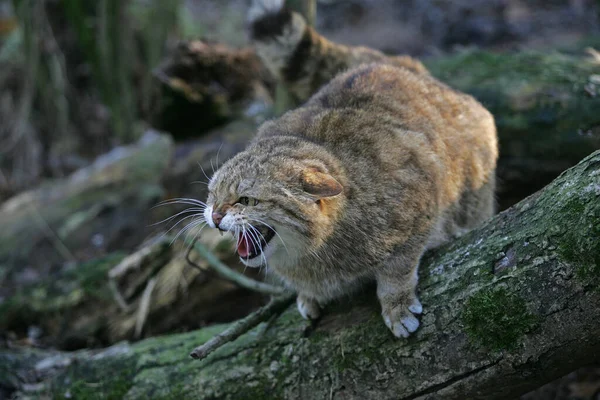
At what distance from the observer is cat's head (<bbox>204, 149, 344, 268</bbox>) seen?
2549 millimetres

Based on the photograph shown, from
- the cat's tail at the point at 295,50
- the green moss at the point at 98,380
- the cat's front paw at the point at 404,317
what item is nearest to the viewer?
the cat's front paw at the point at 404,317

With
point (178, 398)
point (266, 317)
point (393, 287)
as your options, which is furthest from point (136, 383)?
point (393, 287)

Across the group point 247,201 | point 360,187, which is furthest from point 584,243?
point 247,201

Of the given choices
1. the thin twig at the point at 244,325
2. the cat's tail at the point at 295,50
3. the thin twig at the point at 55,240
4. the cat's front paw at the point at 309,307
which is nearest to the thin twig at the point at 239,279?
the thin twig at the point at 244,325

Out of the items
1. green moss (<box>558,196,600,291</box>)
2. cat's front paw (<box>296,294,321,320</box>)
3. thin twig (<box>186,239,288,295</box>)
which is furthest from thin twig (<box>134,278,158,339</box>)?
green moss (<box>558,196,600,291</box>)

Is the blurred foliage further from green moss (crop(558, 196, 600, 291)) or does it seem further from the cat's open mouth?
green moss (crop(558, 196, 600, 291))

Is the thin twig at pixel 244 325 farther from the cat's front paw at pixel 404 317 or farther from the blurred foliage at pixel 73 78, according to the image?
the blurred foliage at pixel 73 78

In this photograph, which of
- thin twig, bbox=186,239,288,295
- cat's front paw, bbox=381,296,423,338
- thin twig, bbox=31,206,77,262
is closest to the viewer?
cat's front paw, bbox=381,296,423,338

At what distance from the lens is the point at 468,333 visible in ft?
7.62

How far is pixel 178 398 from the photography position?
3.13 m

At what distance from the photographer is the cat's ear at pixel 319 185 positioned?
8.29 feet

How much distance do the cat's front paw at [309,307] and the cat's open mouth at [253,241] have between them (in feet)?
Result: 1.56

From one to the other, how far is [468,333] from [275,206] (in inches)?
37.8

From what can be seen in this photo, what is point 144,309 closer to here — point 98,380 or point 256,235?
Answer: point 98,380
